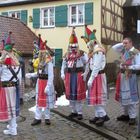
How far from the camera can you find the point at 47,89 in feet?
27.0

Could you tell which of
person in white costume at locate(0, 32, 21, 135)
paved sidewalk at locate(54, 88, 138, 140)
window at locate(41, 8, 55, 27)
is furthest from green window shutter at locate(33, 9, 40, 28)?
person in white costume at locate(0, 32, 21, 135)

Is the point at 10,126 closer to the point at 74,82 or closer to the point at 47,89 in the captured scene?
the point at 47,89

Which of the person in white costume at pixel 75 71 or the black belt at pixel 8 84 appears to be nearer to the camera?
the black belt at pixel 8 84

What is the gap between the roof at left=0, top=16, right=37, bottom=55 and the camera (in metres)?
18.2

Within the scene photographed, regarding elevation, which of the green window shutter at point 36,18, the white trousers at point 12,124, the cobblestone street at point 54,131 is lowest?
the cobblestone street at point 54,131

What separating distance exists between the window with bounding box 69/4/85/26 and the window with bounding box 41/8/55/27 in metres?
1.17

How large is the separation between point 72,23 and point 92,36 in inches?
553

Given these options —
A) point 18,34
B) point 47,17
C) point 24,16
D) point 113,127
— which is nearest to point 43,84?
point 113,127

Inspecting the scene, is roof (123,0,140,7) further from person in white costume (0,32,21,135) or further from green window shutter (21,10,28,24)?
person in white costume (0,32,21,135)

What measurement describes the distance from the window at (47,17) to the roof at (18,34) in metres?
2.30

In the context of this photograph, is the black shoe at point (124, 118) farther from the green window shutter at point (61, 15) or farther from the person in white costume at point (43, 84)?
the green window shutter at point (61, 15)

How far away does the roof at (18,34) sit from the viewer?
18.2 m

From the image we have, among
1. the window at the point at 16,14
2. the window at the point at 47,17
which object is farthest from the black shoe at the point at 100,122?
the window at the point at 16,14

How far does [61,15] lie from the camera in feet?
73.1
